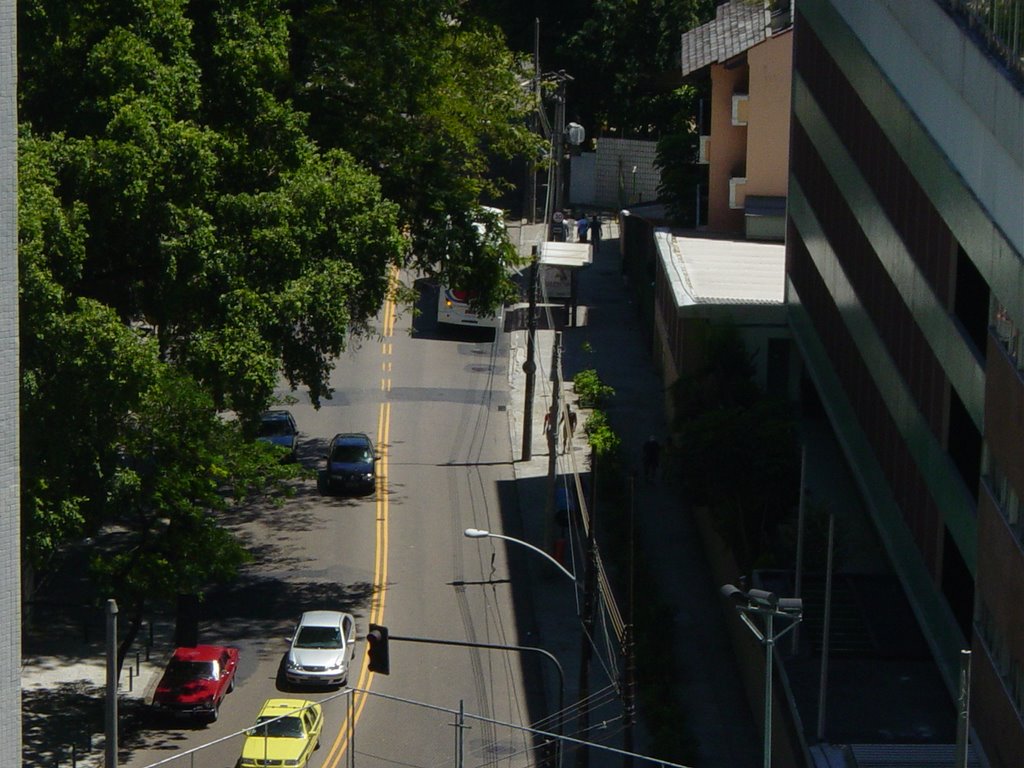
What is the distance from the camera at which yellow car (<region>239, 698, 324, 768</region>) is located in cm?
3341

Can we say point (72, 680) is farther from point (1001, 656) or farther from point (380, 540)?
point (1001, 656)

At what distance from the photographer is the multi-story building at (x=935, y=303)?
2625 cm

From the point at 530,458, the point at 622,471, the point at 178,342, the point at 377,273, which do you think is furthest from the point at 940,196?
the point at 530,458

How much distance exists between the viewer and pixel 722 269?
53281 millimetres

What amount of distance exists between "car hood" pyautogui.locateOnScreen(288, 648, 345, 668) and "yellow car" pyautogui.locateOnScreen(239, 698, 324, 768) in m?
2.94

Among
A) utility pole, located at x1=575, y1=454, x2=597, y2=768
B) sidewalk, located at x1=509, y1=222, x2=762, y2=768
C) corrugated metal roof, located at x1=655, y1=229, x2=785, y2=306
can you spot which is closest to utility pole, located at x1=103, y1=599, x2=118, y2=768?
utility pole, located at x1=575, y1=454, x2=597, y2=768

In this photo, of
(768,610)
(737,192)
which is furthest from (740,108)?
(768,610)

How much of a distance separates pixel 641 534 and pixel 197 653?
43.7 feet

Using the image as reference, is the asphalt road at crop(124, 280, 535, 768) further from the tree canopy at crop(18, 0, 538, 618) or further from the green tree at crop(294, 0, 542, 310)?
the green tree at crop(294, 0, 542, 310)

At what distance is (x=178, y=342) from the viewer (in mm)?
36531

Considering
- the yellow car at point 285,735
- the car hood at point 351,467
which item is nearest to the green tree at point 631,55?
the car hood at point 351,467

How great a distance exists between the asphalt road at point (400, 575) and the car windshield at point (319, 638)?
853mm

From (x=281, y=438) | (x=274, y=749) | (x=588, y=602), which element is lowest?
(x=274, y=749)

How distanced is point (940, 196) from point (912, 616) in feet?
32.5
